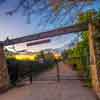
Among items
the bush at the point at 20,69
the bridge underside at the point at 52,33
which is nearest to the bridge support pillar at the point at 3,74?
the bridge underside at the point at 52,33

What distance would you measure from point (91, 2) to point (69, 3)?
0.59 m

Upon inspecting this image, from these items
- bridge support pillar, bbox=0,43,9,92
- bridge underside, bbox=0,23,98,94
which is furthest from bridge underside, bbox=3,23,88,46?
bridge support pillar, bbox=0,43,9,92

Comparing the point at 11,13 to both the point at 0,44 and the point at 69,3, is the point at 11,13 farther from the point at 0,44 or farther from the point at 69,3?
the point at 0,44

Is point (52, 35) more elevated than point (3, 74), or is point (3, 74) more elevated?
point (52, 35)

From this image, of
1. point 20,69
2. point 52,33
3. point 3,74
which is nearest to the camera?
point 52,33

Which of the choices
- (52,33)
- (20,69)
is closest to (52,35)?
(52,33)

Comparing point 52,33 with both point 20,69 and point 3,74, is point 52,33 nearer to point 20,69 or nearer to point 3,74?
point 3,74

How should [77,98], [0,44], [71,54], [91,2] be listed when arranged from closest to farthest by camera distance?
[91,2], [77,98], [0,44], [71,54]

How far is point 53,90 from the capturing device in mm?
12727

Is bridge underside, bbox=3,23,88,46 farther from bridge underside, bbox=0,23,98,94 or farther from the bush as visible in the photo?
the bush

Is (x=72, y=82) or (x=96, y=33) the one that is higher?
(x=96, y=33)

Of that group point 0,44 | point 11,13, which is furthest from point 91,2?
point 0,44

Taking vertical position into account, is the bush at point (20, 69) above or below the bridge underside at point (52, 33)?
below

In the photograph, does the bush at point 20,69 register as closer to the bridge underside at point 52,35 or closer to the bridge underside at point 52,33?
the bridge underside at point 52,35
